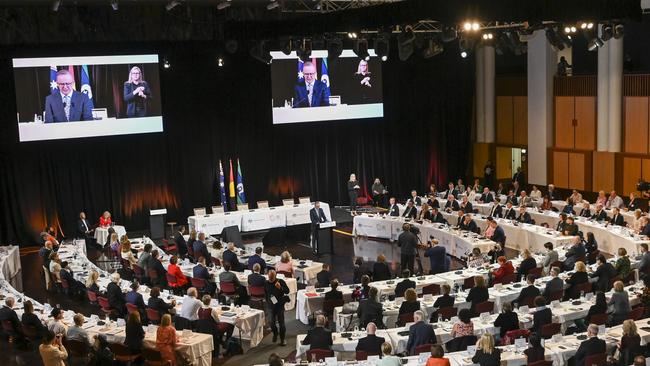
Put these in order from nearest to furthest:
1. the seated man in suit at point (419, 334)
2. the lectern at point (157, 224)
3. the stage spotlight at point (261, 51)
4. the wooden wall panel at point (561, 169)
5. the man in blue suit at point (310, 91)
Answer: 1. the seated man in suit at point (419, 334)
2. the stage spotlight at point (261, 51)
3. the lectern at point (157, 224)
4. the man in blue suit at point (310, 91)
5. the wooden wall panel at point (561, 169)

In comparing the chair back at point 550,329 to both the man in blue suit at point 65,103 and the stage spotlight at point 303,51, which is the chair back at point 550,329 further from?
the man in blue suit at point 65,103

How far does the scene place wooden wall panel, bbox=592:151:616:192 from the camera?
27.5 metres

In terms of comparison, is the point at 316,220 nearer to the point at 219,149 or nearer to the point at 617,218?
the point at 219,149

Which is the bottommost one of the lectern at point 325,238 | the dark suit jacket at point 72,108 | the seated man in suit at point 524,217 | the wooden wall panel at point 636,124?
the lectern at point 325,238

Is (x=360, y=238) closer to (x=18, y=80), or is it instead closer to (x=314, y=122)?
A: (x=314, y=122)

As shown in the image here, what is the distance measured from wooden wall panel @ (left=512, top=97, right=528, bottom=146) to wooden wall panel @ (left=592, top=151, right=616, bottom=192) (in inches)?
139

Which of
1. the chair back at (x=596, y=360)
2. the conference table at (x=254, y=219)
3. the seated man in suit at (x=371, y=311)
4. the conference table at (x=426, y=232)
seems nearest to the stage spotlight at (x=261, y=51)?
the conference table at (x=254, y=219)

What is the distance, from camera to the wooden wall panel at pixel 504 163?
33.0 m

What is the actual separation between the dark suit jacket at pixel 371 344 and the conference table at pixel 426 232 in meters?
8.28

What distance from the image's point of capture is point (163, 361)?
1284 centimetres

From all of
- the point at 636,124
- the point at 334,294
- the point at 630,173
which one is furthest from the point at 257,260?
the point at 636,124

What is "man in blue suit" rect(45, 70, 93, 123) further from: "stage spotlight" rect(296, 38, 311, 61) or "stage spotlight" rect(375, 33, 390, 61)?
"stage spotlight" rect(375, 33, 390, 61)

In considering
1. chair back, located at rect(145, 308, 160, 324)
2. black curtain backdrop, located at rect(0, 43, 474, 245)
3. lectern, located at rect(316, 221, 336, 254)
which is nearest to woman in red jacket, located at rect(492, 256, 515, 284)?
chair back, located at rect(145, 308, 160, 324)

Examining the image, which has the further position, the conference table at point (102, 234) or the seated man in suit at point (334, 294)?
the conference table at point (102, 234)
